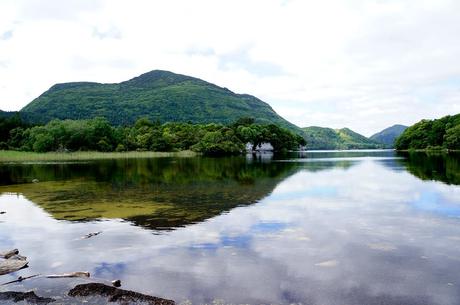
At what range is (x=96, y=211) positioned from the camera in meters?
26.3

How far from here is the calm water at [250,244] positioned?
39.9ft

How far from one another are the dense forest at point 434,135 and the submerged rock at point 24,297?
6292 inches

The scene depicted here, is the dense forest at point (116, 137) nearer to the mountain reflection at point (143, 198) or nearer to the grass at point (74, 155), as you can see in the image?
the grass at point (74, 155)

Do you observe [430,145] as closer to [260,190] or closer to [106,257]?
[260,190]

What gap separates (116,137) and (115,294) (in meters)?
144

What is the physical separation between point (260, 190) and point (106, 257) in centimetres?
2212

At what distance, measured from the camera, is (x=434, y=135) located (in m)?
170

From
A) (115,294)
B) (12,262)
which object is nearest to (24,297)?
(115,294)

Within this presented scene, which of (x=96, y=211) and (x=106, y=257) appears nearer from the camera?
(x=106, y=257)

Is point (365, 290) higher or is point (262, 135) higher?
point (262, 135)

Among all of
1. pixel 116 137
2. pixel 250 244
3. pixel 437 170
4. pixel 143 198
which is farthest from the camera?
pixel 116 137

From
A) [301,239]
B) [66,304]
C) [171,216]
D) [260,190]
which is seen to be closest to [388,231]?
[301,239]

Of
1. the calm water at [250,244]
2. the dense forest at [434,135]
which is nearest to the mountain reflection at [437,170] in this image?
the calm water at [250,244]

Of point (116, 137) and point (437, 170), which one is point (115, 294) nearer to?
point (437, 170)
